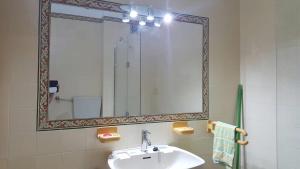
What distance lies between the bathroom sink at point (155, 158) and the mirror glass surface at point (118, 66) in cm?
28

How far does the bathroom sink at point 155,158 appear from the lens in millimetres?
1550

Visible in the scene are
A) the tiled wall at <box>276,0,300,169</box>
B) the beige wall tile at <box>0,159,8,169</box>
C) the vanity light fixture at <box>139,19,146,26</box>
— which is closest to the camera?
the beige wall tile at <box>0,159,8,169</box>

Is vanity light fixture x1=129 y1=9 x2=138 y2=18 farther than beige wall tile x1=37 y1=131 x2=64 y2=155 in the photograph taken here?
Yes

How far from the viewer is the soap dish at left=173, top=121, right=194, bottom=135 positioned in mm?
1792

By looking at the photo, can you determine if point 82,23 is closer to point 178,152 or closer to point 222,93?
point 178,152

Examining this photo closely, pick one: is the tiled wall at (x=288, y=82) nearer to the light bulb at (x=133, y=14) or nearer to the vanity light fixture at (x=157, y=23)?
the vanity light fixture at (x=157, y=23)

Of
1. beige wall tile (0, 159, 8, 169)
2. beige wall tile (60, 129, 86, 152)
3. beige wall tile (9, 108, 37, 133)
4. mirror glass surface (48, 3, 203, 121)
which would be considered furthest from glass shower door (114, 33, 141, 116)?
beige wall tile (0, 159, 8, 169)

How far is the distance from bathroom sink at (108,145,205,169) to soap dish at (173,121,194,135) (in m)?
0.14

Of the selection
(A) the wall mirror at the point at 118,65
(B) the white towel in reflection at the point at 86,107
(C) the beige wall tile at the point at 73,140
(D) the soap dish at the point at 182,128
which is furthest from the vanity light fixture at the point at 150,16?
(C) the beige wall tile at the point at 73,140

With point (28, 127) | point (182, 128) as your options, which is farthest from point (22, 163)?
point (182, 128)

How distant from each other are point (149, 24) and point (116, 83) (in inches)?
Answer: 21.8

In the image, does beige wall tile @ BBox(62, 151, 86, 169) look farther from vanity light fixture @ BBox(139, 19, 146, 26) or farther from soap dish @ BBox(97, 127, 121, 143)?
vanity light fixture @ BBox(139, 19, 146, 26)

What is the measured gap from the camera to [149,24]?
182 centimetres

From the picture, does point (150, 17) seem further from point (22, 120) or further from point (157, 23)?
point (22, 120)
